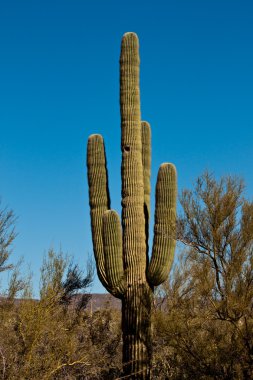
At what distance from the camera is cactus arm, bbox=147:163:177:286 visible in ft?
37.4

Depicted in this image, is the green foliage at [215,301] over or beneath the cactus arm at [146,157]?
beneath

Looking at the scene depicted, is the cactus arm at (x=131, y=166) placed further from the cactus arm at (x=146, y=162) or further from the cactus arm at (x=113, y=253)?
the cactus arm at (x=146, y=162)

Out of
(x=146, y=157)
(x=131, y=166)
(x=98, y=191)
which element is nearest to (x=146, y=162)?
(x=146, y=157)

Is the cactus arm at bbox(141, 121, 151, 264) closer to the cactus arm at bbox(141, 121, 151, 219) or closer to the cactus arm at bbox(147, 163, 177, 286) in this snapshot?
the cactus arm at bbox(141, 121, 151, 219)

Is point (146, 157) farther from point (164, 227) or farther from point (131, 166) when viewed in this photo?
point (164, 227)

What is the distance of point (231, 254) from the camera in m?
10.1

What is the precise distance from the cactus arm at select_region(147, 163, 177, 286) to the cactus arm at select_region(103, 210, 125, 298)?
66 cm

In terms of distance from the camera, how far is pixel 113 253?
11.4m

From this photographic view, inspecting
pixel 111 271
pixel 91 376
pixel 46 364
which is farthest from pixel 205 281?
pixel 91 376

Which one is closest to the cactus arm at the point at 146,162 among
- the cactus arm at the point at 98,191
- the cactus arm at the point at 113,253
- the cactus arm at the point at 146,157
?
the cactus arm at the point at 146,157

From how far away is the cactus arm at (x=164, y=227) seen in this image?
1139 cm

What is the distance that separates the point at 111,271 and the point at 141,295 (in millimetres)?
799

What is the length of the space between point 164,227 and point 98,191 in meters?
1.78

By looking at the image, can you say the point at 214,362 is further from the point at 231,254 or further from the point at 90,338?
the point at 90,338
